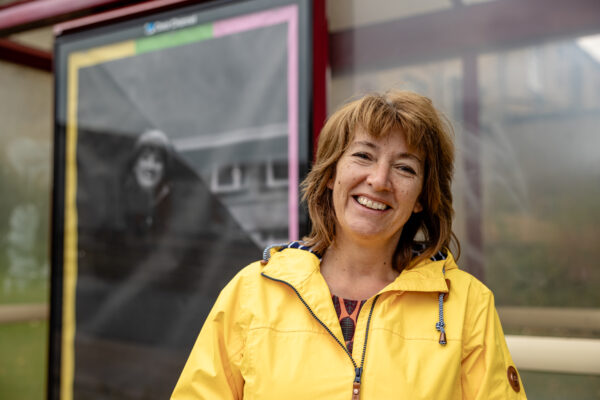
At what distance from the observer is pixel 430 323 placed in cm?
144

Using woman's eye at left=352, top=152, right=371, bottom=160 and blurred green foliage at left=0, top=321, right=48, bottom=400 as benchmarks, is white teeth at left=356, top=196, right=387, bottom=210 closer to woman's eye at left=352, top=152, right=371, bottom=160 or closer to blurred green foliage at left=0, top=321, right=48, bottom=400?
woman's eye at left=352, top=152, right=371, bottom=160

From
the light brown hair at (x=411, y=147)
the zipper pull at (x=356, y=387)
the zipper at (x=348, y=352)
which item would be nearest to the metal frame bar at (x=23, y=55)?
the light brown hair at (x=411, y=147)

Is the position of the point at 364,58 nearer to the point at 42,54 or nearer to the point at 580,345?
the point at 580,345

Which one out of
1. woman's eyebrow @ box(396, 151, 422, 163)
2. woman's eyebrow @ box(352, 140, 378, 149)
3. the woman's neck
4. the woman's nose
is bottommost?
the woman's neck

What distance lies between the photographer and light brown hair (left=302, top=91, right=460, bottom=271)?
1.52 m

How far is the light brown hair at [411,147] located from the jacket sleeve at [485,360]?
0.74 feet

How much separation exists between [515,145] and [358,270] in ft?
3.12

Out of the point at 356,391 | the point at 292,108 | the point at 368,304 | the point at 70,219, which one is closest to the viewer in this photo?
the point at 356,391

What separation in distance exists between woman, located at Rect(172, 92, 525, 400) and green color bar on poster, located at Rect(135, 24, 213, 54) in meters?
1.15

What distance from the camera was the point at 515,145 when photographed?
2.21 metres

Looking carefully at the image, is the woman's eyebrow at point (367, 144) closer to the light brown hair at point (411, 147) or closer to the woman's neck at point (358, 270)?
the light brown hair at point (411, 147)

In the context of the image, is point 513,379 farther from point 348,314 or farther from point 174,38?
point 174,38

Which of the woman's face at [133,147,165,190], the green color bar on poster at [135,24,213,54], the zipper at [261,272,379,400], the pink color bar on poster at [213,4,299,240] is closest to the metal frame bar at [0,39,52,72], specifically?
the green color bar on poster at [135,24,213,54]

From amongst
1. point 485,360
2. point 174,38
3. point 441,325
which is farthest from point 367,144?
point 174,38
